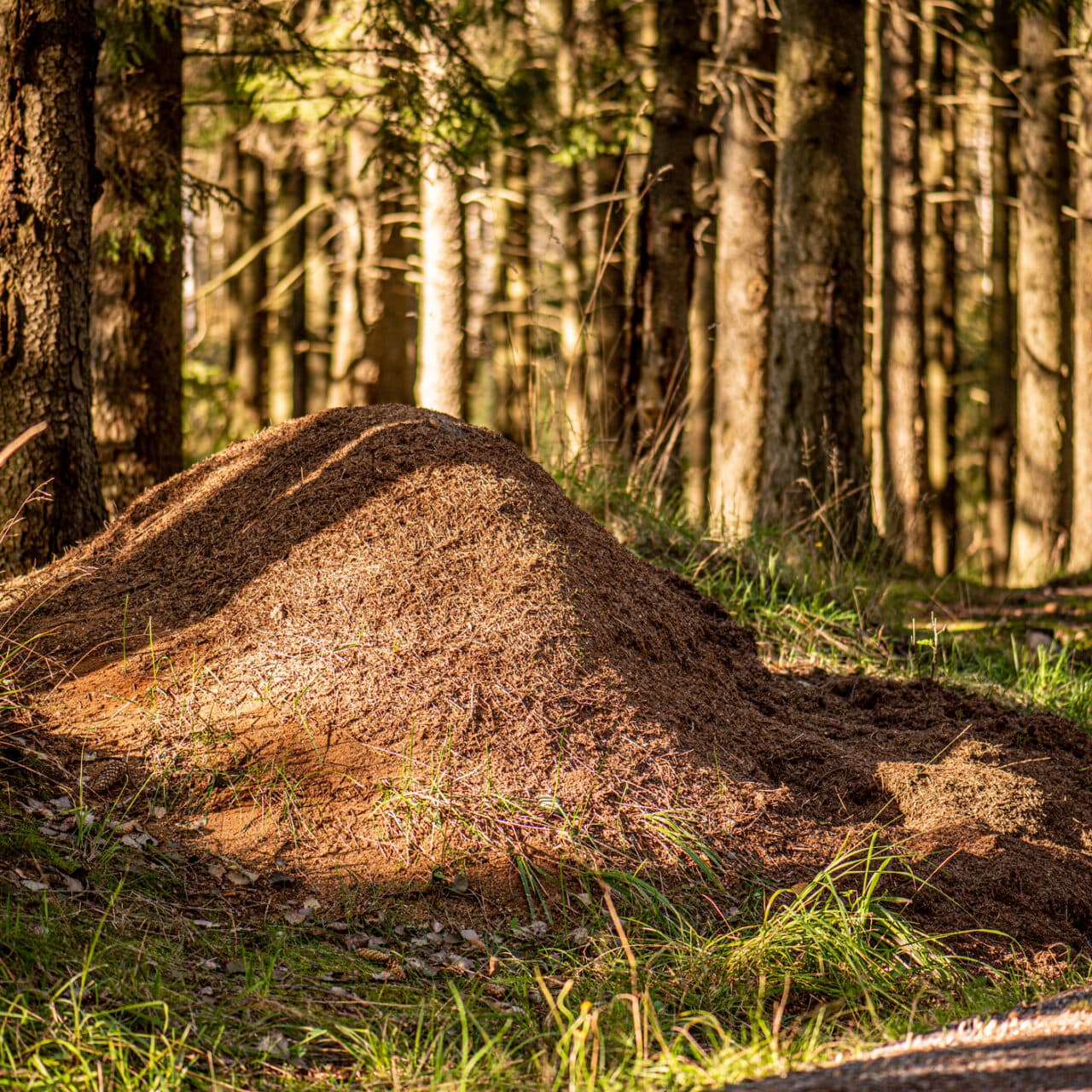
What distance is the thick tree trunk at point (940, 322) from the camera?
15430 millimetres

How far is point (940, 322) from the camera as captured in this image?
15.5 metres

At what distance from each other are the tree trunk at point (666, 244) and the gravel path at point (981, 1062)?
20.3ft

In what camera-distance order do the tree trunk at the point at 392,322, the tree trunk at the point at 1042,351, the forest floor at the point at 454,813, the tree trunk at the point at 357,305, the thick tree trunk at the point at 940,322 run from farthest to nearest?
the thick tree trunk at the point at 940,322 → the tree trunk at the point at 392,322 → the tree trunk at the point at 357,305 → the tree trunk at the point at 1042,351 → the forest floor at the point at 454,813

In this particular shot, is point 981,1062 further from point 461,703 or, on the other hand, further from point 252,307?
point 252,307

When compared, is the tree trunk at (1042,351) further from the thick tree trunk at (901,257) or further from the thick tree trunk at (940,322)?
the thick tree trunk at (940,322)

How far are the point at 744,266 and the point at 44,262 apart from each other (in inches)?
239

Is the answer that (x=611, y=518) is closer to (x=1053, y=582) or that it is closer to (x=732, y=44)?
(x=1053, y=582)

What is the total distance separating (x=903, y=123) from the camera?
45.0 feet

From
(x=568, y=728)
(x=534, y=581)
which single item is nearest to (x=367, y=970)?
(x=568, y=728)

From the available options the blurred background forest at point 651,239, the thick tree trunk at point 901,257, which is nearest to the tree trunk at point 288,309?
the blurred background forest at point 651,239

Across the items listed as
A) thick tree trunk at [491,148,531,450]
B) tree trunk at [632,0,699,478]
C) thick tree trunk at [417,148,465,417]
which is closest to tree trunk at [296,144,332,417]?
thick tree trunk at [491,148,531,450]

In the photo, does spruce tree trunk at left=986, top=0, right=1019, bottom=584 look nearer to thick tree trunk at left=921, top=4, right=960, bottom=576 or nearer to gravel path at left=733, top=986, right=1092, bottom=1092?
thick tree trunk at left=921, top=4, right=960, bottom=576

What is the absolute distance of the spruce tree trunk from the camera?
48.0 feet

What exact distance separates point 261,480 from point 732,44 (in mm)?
7089
